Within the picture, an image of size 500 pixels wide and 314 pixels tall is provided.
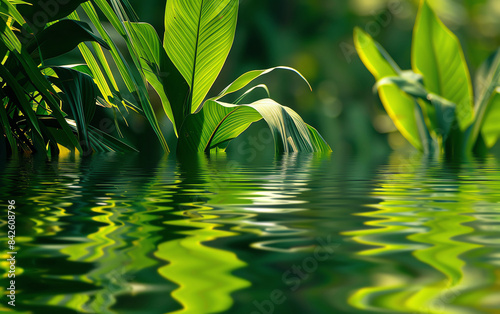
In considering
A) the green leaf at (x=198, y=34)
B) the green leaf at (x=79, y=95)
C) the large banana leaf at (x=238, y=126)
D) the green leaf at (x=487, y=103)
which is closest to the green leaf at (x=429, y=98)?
the green leaf at (x=487, y=103)

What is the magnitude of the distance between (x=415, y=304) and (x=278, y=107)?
1.35 metres

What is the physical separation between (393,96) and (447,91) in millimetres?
236

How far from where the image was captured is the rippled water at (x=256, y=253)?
0.18 meters

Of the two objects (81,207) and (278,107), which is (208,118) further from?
(81,207)

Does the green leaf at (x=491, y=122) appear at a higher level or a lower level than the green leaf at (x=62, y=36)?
lower

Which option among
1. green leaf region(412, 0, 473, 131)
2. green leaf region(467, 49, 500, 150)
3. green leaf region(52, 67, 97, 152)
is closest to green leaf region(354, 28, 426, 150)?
green leaf region(412, 0, 473, 131)

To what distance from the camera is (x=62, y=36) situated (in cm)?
98

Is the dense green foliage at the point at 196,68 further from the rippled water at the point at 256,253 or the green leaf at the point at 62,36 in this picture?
the rippled water at the point at 256,253

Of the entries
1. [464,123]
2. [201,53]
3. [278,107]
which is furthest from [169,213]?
[464,123]

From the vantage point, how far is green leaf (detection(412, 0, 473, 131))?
7.31 ft

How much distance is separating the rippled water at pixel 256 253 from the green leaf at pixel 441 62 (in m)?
1.90

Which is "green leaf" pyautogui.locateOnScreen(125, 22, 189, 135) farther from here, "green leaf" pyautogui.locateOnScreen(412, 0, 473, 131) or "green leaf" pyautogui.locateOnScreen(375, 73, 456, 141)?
"green leaf" pyautogui.locateOnScreen(412, 0, 473, 131)

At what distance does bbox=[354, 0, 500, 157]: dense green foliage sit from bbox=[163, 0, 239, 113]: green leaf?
2.50 feet

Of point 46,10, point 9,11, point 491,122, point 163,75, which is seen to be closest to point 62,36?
point 46,10
